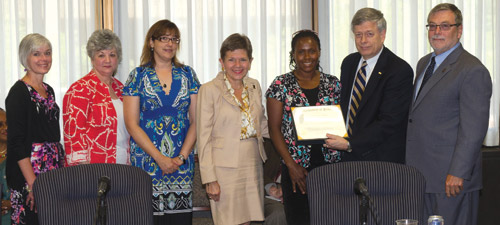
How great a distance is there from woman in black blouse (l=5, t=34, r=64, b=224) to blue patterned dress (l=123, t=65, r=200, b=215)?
22.5 inches

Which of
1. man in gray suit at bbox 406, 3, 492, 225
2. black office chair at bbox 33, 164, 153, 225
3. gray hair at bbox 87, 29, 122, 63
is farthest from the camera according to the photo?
gray hair at bbox 87, 29, 122, 63

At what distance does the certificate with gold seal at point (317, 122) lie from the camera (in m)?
3.55

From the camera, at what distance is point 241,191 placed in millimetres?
3771

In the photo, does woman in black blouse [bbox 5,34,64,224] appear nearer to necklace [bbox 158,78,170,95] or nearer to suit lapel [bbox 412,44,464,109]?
necklace [bbox 158,78,170,95]

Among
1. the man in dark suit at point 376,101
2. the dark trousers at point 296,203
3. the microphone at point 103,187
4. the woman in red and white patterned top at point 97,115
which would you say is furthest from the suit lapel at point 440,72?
the microphone at point 103,187

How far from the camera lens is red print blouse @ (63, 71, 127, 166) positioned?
148 inches

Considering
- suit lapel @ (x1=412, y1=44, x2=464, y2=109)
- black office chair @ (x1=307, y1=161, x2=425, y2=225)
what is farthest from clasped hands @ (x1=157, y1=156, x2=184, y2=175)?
suit lapel @ (x1=412, y1=44, x2=464, y2=109)

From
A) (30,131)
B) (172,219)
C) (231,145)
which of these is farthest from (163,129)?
(30,131)

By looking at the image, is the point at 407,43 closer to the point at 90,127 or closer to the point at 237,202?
the point at 237,202

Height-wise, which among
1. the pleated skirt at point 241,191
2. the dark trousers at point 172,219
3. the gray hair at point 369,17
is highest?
the gray hair at point 369,17

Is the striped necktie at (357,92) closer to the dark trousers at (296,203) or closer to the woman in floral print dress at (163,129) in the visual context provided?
the dark trousers at (296,203)

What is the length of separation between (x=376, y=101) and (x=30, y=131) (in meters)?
2.25

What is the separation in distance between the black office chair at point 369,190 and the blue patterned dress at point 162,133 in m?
1.18

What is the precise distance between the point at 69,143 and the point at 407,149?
2.19m
